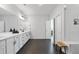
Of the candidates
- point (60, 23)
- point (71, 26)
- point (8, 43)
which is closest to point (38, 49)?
point (60, 23)

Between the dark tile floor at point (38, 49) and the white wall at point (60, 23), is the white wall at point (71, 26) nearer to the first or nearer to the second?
the white wall at point (60, 23)

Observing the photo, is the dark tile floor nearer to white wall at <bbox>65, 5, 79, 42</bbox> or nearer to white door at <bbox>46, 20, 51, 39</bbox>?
white wall at <bbox>65, 5, 79, 42</bbox>

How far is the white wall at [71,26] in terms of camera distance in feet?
11.9

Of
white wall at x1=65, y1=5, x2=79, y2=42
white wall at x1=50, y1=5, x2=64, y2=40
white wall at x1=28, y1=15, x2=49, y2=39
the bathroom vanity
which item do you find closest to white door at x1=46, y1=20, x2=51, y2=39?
white wall at x1=28, y1=15, x2=49, y2=39

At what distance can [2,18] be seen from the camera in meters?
3.87

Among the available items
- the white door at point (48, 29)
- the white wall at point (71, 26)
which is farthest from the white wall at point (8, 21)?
the white door at point (48, 29)

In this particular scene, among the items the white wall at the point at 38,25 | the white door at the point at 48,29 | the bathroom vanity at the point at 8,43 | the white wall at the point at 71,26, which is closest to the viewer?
A: the bathroom vanity at the point at 8,43

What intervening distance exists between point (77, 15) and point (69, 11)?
32 cm

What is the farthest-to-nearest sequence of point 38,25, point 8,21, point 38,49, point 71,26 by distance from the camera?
point 38,25 < point 38,49 < point 8,21 < point 71,26

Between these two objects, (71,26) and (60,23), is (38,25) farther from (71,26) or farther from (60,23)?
(71,26)

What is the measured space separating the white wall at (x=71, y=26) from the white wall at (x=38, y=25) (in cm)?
489

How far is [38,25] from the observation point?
8.70 meters

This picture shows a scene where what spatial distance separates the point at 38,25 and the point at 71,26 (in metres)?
5.15
